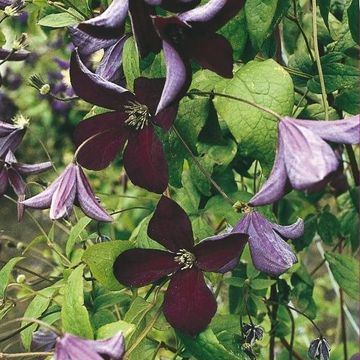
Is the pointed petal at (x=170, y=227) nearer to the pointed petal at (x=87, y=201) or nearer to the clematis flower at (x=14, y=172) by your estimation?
the pointed petal at (x=87, y=201)

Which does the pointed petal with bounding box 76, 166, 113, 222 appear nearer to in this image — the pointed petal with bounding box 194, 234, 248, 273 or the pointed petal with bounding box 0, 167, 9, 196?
the pointed petal with bounding box 194, 234, 248, 273

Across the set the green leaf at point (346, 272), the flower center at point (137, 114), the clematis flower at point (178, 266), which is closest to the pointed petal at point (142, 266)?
the clematis flower at point (178, 266)

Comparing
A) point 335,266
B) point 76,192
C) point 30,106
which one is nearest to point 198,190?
point 335,266

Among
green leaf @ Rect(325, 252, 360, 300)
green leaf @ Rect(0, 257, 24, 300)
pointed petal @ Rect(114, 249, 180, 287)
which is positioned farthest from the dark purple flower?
green leaf @ Rect(0, 257, 24, 300)

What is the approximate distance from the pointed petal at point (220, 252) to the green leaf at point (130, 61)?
0.16m

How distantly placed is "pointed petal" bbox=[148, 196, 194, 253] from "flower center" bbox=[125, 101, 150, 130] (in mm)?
69

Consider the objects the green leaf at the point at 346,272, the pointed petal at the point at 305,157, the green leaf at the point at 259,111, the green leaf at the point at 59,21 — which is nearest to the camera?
the pointed petal at the point at 305,157

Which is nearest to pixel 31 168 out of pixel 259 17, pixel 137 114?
pixel 137 114

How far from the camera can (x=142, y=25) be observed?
2.01 ft

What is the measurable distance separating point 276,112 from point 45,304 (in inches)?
13.9

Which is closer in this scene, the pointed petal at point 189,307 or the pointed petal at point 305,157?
the pointed petal at point 305,157

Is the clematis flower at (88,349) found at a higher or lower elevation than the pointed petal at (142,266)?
higher

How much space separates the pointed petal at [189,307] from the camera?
0.72 metres

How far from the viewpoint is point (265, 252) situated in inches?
27.7
